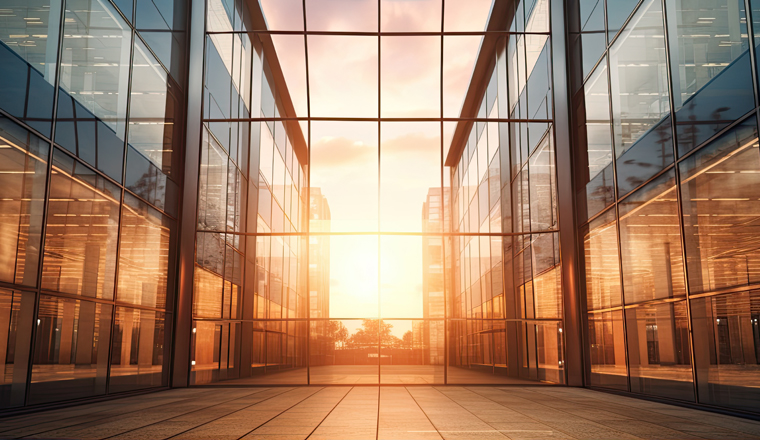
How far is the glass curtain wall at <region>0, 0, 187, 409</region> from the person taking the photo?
11.0 metres

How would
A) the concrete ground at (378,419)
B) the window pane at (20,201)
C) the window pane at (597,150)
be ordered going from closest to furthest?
1. the concrete ground at (378,419)
2. the window pane at (20,201)
3. the window pane at (597,150)

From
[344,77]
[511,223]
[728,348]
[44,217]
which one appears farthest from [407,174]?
[728,348]

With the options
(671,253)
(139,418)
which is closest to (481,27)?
(671,253)

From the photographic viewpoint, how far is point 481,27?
22391 mm

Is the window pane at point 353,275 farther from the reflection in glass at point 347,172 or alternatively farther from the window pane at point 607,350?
the window pane at point 607,350

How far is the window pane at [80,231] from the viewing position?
12.4 metres

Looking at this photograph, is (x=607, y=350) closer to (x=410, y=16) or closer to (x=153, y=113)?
(x=410, y=16)

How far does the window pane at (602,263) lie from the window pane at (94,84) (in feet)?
43.0

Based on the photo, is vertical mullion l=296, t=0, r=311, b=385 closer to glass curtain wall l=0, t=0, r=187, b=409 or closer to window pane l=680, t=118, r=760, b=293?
glass curtain wall l=0, t=0, r=187, b=409

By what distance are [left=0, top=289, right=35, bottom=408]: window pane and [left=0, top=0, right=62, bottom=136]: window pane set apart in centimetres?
324

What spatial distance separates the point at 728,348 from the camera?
1105 centimetres

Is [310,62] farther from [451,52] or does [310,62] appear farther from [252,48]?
[451,52]

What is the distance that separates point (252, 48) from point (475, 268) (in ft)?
36.6

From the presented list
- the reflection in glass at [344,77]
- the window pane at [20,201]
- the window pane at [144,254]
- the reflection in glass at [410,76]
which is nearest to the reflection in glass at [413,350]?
the window pane at [144,254]
